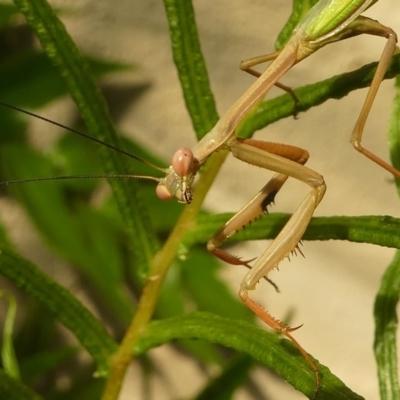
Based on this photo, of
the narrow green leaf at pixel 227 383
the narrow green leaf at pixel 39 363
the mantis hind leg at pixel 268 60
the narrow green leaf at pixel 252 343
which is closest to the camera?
the narrow green leaf at pixel 252 343

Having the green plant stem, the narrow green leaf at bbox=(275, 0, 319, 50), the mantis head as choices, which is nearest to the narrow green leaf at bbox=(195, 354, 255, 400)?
the green plant stem

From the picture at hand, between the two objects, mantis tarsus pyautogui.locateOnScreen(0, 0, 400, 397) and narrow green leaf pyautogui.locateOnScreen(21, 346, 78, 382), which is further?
narrow green leaf pyautogui.locateOnScreen(21, 346, 78, 382)

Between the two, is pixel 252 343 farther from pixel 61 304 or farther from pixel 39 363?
pixel 39 363

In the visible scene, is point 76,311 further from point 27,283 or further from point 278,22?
point 278,22

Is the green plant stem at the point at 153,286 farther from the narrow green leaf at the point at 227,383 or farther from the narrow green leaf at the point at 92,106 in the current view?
the narrow green leaf at the point at 227,383

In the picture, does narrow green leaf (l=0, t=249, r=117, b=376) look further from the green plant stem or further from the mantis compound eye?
the mantis compound eye

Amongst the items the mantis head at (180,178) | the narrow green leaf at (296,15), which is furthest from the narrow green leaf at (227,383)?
the narrow green leaf at (296,15)

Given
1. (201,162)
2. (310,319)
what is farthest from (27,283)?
(310,319)
